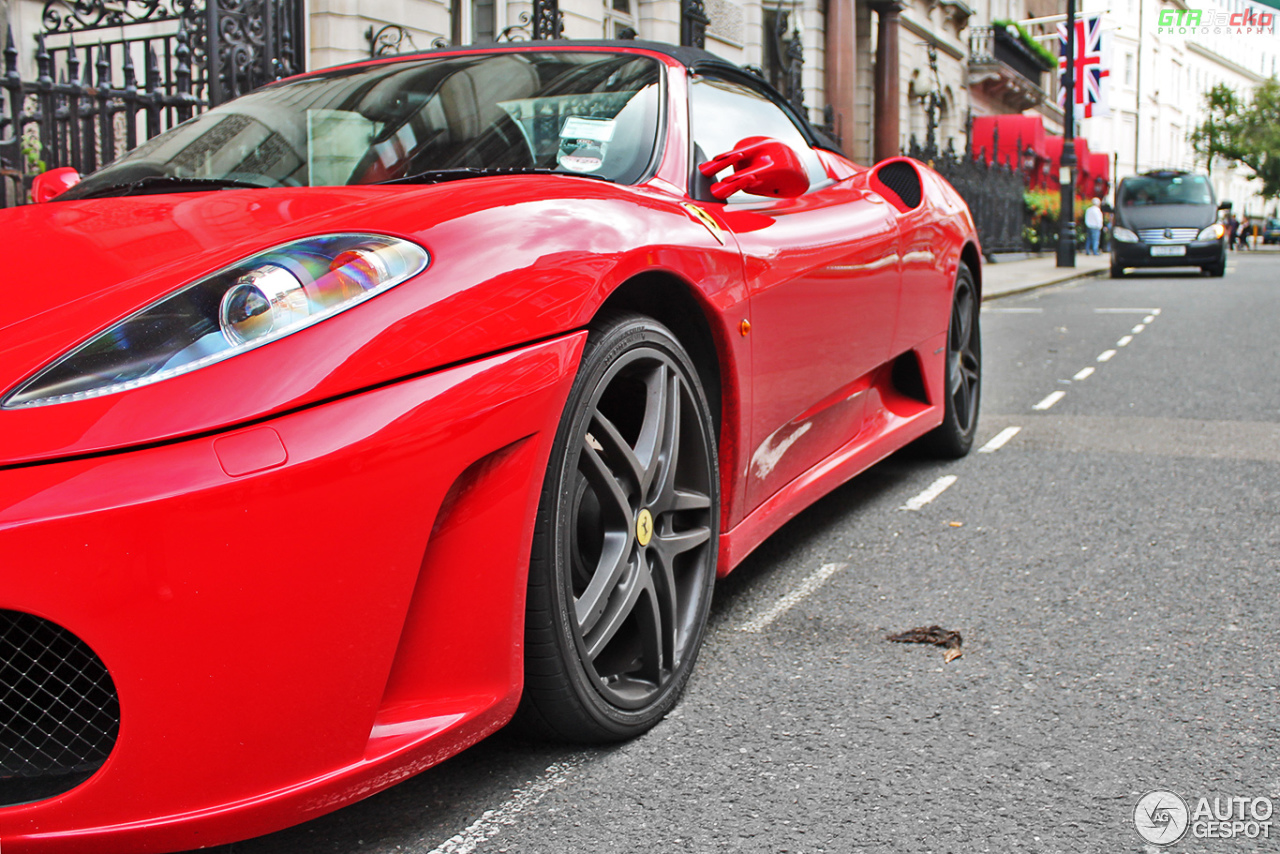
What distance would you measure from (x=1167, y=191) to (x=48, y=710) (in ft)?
81.6

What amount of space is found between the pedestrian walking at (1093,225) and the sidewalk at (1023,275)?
4.74 m

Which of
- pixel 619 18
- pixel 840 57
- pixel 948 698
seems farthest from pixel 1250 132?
pixel 948 698

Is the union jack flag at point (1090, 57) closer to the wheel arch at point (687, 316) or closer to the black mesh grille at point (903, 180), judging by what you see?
the black mesh grille at point (903, 180)

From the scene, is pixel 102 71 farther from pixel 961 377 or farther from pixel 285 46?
pixel 961 377

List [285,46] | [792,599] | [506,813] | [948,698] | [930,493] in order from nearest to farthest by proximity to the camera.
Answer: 1. [506,813]
2. [948,698]
3. [792,599]
4. [930,493]
5. [285,46]

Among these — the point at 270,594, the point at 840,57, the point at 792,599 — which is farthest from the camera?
the point at 840,57

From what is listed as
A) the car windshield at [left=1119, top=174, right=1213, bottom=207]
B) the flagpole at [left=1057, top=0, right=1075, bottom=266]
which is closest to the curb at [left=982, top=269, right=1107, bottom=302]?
the flagpole at [left=1057, top=0, right=1075, bottom=266]

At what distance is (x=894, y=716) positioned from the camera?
7.84ft

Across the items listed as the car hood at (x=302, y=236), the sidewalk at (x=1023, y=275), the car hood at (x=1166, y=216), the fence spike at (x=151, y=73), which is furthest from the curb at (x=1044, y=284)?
the car hood at (x=302, y=236)

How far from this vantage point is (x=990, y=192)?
87.5 feet

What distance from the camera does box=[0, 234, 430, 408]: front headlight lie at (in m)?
1.59

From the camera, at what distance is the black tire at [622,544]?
1990 mm

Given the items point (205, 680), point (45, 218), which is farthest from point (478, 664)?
point (45, 218)

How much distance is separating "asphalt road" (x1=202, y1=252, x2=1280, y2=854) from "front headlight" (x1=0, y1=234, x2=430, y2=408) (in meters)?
0.76
